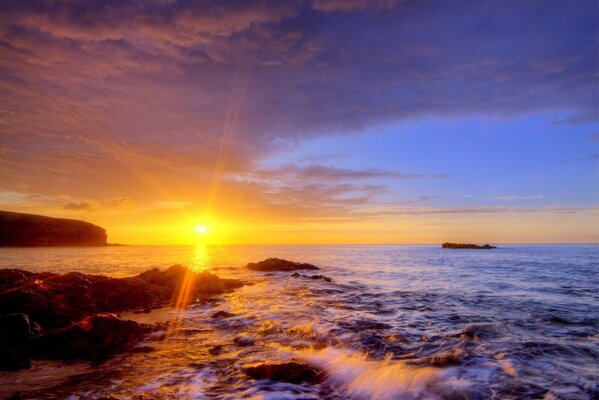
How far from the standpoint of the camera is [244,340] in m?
10.2

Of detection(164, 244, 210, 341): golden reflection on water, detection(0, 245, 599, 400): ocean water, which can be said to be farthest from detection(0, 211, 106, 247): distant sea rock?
detection(0, 245, 599, 400): ocean water

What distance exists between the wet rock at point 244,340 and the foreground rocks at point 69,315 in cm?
309

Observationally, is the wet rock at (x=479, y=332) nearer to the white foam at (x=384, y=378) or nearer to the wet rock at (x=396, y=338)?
the wet rock at (x=396, y=338)

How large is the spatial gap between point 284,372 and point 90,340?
5.98m

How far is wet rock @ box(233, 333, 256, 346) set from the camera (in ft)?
33.0

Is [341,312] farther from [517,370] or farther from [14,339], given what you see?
[14,339]

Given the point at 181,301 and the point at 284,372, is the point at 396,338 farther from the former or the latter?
the point at 181,301


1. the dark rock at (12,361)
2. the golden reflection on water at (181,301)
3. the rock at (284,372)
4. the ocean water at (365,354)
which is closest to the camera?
the ocean water at (365,354)

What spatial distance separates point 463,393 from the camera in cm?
692

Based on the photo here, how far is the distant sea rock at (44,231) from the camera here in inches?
4262

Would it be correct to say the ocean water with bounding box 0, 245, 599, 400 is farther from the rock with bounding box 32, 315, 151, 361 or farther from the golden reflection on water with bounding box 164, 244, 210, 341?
the rock with bounding box 32, 315, 151, 361

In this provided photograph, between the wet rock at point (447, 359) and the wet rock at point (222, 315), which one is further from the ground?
the wet rock at point (447, 359)

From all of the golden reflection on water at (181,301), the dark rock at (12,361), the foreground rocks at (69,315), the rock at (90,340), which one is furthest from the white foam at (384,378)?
the dark rock at (12,361)

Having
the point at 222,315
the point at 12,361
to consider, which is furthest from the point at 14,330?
the point at 222,315
